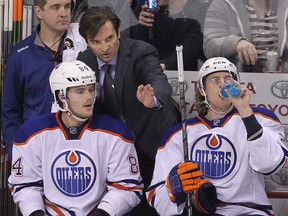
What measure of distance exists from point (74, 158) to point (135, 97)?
53 centimetres

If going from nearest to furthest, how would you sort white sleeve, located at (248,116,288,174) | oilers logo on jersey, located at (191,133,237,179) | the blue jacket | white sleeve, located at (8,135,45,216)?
1. white sleeve, located at (248,116,288,174)
2. oilers logo on jersey, located at (191,133,237,179)
3. white sleeve, located at (8,135,45,216)
4. the blue jacket

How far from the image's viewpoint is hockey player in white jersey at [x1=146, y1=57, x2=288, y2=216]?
15.4 feet

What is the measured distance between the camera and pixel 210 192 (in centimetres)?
480

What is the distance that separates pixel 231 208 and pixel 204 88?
0.62 metres

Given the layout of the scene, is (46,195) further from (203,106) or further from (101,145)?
(203,106)

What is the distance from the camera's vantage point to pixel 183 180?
4660 mm

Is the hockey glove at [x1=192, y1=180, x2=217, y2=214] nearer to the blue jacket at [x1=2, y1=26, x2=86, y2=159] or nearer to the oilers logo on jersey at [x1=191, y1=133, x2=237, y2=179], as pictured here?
the oilers logo on jersey at [x1=191, y1=133, x2=237, y2=179]

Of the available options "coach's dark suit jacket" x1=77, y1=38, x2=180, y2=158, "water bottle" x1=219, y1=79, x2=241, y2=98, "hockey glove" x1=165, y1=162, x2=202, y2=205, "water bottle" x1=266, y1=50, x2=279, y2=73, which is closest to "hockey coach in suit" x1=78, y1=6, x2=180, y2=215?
"coach's dark suit jacket" x1=77, y1=38, x2=180, y2=158

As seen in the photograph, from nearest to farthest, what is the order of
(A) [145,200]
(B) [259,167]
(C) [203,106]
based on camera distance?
(B) [259,167], (C) [203,106], (A) [145,200]

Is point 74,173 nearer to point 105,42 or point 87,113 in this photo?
point 87,113

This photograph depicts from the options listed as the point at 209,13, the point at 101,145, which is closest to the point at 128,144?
the point at 101,145

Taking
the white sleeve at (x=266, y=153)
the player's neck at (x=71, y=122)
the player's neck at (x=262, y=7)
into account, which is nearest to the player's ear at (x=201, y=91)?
the white sleeve at (x=266, y=153)

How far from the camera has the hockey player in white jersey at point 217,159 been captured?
4684mm

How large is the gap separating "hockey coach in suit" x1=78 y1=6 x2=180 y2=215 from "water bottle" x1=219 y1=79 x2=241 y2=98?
0.44 meters
